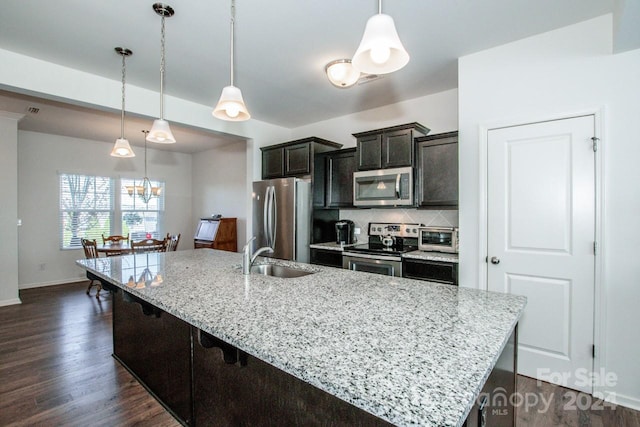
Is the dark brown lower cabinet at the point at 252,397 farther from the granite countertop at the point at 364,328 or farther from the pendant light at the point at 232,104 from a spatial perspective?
the pendant light at the point at 232,104

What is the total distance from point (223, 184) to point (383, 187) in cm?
412

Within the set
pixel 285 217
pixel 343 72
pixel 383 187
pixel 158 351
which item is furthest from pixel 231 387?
pixel 285 217

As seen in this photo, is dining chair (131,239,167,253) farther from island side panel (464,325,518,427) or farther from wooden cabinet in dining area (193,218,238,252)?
island side panel (464,325,518,427)

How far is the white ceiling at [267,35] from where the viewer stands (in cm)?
211

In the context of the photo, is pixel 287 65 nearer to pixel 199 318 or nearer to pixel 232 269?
pixel 232 269

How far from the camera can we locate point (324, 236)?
4.34 meters

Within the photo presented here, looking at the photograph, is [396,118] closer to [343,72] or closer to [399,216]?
[399,216]

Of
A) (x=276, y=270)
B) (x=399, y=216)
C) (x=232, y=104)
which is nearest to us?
(x=232, y=104)

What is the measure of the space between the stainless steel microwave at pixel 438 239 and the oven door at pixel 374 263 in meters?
0.40

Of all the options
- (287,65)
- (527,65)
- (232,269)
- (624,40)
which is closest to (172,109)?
(287,65)

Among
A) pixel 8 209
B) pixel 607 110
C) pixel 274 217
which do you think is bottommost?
pixel 274 217

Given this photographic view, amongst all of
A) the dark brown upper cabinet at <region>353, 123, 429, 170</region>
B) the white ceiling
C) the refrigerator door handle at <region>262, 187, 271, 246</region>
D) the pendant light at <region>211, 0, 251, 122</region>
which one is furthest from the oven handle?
the pendant light at <region>211, 0, 251, 122</region>

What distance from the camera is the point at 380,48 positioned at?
1.31 m

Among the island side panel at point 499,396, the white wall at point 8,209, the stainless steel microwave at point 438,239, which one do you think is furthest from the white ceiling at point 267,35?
the white wall at point 8,209
